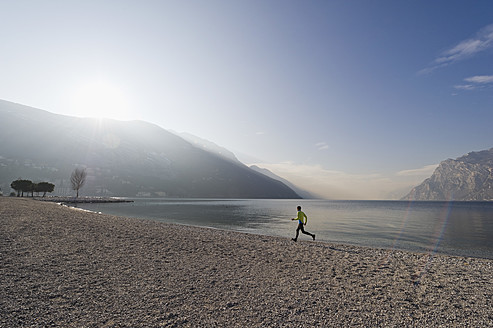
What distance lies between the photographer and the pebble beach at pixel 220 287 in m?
7.37

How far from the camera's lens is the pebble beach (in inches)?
290

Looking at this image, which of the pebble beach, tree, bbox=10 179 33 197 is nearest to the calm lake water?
the pebble beach

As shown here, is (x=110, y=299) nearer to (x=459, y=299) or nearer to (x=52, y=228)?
(x=459, y=299)

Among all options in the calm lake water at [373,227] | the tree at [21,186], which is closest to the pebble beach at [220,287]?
the calm lake water at [373,227]

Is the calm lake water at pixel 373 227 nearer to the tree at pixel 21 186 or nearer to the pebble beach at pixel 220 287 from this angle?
the pebble beach at pixel 220 287

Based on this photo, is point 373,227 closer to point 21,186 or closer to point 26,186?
point 26,186

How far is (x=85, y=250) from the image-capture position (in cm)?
1447

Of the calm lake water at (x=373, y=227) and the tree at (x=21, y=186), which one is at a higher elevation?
the tree at (x=21, y=186)

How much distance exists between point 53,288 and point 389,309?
42.3 feet

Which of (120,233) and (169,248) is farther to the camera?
(120,233)

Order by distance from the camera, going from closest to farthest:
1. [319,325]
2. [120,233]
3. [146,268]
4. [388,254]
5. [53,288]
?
[319,325], [53,288], [146,268], [388,254], [120,233]

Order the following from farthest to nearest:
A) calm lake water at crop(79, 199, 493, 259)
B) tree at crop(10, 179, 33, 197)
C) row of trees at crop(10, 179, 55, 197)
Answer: row of trees at crop(10, 179, 55, 197)
tree at crop(10, 179, 33, 197)
calm lake water at crop(79, 199, 493, 259)

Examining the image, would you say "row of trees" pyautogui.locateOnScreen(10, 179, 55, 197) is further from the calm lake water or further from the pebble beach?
the pebble beach

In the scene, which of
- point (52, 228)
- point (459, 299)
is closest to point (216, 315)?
point (459, 299)
